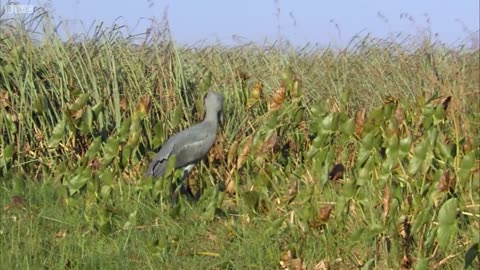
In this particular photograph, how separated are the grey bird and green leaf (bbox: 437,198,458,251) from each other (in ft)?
8.03

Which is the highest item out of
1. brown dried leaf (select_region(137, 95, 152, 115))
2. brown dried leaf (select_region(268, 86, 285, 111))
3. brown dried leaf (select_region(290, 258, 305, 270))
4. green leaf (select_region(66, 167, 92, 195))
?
brown dried leaf (select_region(268, 86, 285, 111))

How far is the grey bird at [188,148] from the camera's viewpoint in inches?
226

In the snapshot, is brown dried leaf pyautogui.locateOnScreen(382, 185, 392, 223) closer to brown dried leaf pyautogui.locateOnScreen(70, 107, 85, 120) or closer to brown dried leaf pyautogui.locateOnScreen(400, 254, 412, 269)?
brown dried leaf pyautogui.locateOnScreen(400, 254, 412, 269)

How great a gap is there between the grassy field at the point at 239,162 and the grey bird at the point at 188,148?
16cm

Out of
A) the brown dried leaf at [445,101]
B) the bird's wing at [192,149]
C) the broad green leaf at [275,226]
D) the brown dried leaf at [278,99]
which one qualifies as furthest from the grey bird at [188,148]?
the brown dried leaf at [445,101]

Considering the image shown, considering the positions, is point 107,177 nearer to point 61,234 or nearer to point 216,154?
point 61,234

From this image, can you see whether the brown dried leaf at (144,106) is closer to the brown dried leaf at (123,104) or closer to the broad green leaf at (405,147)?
the brown dried leaf at (123,104)

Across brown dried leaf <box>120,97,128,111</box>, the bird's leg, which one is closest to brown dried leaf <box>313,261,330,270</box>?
the bird's leg

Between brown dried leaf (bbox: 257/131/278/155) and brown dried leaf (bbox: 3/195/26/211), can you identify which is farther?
brown dried leaf (bbox: 3/195/26/211)

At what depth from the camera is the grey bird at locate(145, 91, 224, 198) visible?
18.8ft

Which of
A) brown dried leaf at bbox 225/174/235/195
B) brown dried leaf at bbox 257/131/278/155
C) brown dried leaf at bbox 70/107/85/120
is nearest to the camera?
brown dried leaf at bbox 257/131/278/155

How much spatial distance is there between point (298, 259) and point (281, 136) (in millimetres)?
2334

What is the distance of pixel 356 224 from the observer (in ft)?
15.1

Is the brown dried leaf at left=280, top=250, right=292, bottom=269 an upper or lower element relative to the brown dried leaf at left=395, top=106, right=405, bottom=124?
lower
